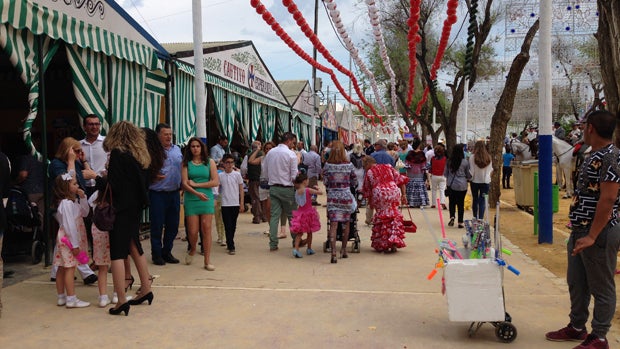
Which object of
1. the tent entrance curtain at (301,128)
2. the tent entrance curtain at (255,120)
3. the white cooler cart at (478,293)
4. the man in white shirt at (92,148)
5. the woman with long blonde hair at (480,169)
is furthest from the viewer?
the tent entrance curtain at (301,128)

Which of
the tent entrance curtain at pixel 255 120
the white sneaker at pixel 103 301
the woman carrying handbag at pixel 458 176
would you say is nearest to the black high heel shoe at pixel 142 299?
the white sneaker at pixel 103 301

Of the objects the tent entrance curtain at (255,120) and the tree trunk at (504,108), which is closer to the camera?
the tree trunk at (504,108)

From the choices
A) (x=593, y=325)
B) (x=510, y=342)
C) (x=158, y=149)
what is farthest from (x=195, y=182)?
(x=593, y=325)

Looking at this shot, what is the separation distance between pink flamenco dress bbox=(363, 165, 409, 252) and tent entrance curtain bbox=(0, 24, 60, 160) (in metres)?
4.79

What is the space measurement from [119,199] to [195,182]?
6.68 ft

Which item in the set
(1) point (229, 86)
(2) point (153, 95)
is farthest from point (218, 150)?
(1) point (229, 86)

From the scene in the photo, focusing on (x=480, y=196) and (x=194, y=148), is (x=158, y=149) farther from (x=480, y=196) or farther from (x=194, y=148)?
(x=480, y=196)

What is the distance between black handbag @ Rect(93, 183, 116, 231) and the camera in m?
5.21

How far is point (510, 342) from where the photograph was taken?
180 inches

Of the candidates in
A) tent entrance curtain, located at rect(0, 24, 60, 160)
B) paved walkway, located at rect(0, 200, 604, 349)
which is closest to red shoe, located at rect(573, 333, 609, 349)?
paved walkway, located at rect(0, 200, 604, 349)

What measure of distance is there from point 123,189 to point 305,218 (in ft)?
11.5

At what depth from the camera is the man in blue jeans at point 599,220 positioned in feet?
13.2

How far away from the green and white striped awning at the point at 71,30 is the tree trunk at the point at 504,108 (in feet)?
26.3

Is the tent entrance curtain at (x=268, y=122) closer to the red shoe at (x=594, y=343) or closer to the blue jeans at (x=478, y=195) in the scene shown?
the blue jeans at (x=478, y=195)
